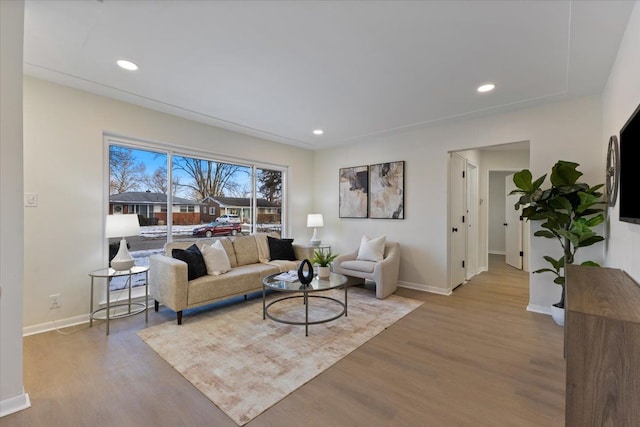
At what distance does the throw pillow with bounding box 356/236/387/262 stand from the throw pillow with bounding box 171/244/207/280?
2340mm

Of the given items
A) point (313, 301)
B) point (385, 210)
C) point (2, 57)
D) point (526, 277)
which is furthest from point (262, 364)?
point (526, 277)

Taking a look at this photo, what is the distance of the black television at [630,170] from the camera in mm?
1526

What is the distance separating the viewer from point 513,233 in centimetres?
616

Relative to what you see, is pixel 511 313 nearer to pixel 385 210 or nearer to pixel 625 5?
pixel 385 210

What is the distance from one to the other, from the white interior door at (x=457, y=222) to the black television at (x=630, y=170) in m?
2.47

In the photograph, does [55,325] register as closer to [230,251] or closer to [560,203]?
[230,251]

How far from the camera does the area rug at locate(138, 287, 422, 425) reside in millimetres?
1936

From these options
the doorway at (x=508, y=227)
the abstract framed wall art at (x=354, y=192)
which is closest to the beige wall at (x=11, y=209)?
the abstract framed wall art at (x=354, y=192)

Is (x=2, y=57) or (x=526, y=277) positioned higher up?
(x=2, y=57)

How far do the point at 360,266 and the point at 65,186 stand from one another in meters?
3.68

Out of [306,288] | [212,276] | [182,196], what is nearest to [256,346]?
[306,288]

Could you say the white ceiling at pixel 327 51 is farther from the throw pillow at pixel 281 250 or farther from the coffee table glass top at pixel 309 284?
the coffee table glass top at pixel 309 284

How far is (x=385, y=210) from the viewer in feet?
15.8

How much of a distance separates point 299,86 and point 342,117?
3.63ft
